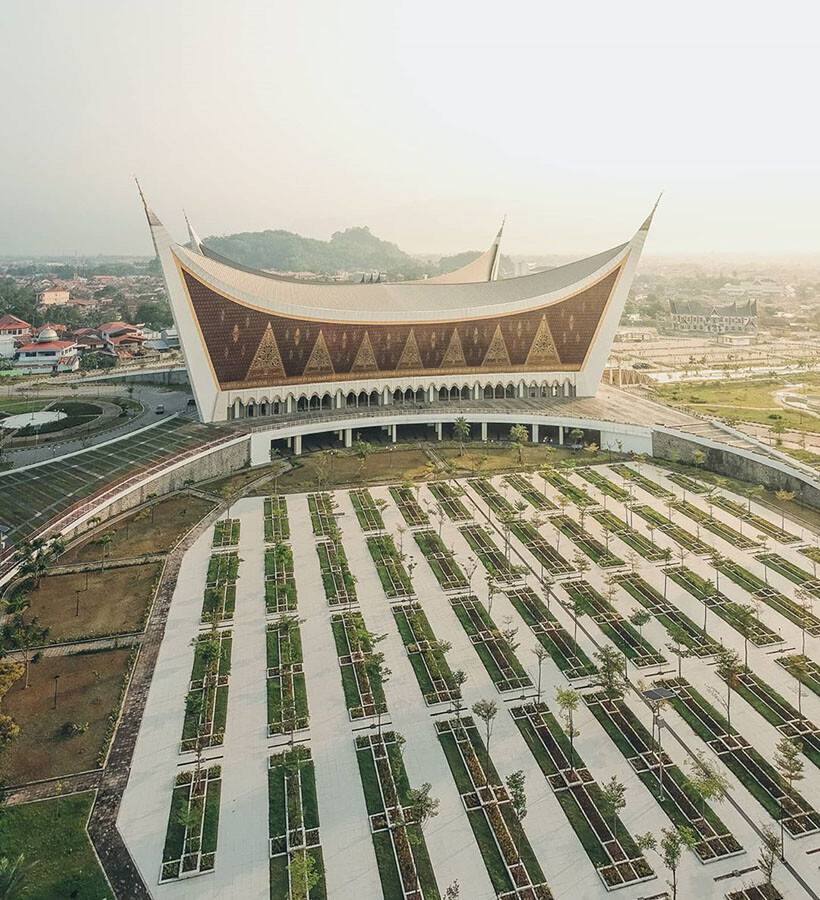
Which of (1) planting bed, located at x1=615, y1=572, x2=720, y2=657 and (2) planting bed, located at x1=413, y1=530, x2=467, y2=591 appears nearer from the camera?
A: (1) planting bed, located at x1=615, y1=572, x2=720, y2=657

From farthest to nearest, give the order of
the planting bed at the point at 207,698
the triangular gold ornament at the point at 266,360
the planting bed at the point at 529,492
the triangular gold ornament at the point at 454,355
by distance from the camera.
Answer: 1. the triangular gold ornament at the point at 454,355
2. the triangular gold ornament at the point at 266,360
3. the planting bed at the point at 529,492
4. the planting bed at the point at 207,698

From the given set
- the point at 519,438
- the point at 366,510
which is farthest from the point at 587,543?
the point at 519,438

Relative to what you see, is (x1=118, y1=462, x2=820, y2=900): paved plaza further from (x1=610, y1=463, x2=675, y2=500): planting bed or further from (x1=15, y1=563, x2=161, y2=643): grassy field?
(x1=15, y1=563, x2=161, y2=643): grassy field

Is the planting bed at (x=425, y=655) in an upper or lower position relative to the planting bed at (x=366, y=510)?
upper

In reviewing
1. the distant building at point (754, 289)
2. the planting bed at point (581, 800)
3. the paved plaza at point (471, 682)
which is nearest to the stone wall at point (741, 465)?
the paved plaza at point (471, 682)

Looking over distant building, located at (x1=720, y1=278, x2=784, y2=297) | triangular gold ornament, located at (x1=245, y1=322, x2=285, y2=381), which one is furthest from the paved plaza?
distant building, located at (x1=720, y1=278, x2=784, y2=297)

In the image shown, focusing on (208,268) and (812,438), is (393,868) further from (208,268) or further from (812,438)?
(812,438)

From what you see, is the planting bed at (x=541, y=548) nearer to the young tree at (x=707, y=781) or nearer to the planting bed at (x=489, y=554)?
the planting bed at (x=489, y=554)
